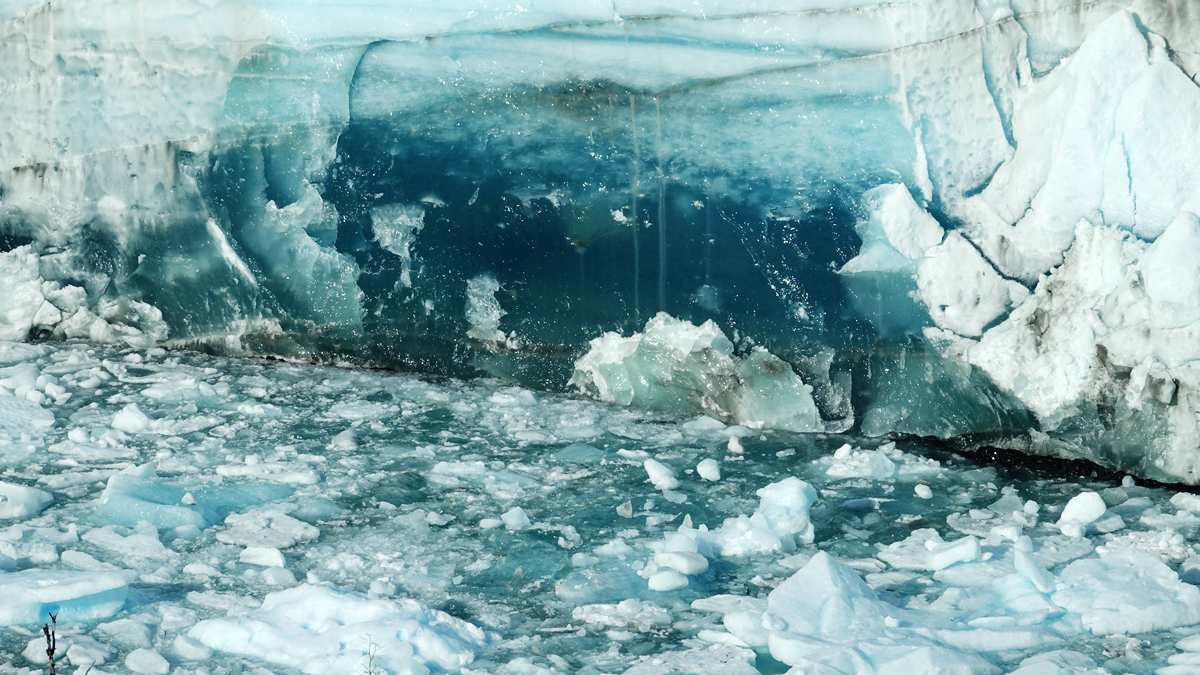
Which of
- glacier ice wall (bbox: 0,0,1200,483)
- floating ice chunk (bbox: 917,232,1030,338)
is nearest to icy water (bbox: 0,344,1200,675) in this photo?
glacier ice wall (bbox: 0,0,1200,483)

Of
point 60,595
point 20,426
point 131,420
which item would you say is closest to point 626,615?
point 60,595

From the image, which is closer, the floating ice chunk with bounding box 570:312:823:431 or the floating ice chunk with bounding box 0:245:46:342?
the floating ice chunk with bounding box 570:312:823:431

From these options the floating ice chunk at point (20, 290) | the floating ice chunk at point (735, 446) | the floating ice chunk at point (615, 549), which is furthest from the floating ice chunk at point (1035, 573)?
the floating ice chunk at point (20, 290)

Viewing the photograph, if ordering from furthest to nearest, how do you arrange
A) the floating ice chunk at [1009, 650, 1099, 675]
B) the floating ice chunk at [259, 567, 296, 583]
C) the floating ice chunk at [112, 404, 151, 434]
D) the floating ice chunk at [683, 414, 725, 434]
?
the floating ice chunk at [683, 414, 725, 434], the floating ice chunk at [112, 404, 151, 434], the floating ice chunk at [259, 567, 296, 583], the floating ice chunk at [1009, 650, 1099, 675]

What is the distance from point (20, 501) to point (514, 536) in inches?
50.1

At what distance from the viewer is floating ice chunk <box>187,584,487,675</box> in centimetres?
235

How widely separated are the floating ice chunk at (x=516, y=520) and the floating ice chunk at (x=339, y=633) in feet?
1.90

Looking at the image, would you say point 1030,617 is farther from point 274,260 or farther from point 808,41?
point 274,260

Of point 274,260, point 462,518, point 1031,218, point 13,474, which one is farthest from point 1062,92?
point 13,474

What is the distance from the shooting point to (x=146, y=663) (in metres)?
2.31

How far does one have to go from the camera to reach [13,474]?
337 centimetres

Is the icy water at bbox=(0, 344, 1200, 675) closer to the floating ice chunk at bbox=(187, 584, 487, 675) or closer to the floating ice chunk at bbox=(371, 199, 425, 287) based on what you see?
the floating ice chunk at bbox=(187, 584, 487, 675)

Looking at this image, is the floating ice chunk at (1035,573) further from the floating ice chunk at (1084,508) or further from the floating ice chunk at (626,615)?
the floating ice chunk at (626,615)

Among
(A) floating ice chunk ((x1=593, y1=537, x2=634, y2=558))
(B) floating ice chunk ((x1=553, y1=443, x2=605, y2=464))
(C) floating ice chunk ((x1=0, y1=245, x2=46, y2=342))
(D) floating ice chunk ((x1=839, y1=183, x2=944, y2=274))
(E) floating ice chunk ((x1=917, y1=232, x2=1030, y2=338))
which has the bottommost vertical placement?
(A) floating ice chunk ((x1=593, y1=537, x2=634, y2=558))
